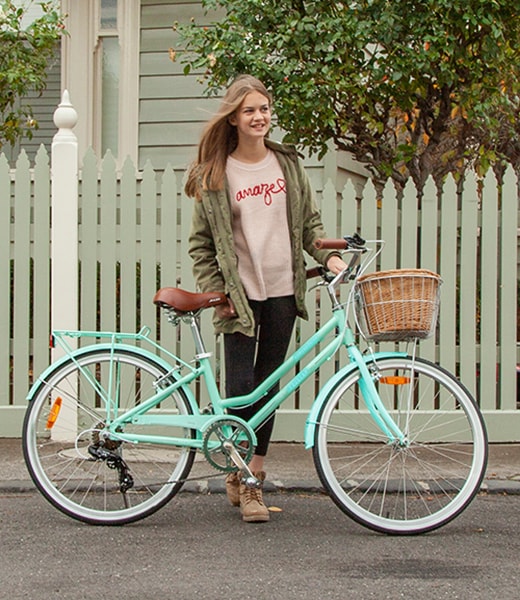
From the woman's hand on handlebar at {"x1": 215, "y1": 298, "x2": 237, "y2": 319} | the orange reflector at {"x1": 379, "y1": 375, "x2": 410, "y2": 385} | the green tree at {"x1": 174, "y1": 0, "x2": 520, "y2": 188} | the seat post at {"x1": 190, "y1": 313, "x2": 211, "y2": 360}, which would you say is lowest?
the orange reflector at {"x1": 379, "y1": 375, "x2": 410, "y2": 385}

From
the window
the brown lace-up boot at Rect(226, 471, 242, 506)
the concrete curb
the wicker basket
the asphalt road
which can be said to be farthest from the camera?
the window


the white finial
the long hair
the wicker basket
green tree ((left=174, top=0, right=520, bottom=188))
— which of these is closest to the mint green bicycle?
the wicker basket

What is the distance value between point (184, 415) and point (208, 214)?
0.87m

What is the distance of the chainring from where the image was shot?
13.3 ft

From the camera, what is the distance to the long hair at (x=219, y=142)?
413 centimetres

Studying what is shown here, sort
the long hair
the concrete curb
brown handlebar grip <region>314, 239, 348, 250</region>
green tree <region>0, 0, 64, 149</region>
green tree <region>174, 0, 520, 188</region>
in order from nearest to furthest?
brown handlebar grip <region>314, 239, 348, 250</region> → the long hair → the concrete curb → green tree <region>174, 0, 520, 188</region> → green tree <region>0, 0, 64, 149</region>

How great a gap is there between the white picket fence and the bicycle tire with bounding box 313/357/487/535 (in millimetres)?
340

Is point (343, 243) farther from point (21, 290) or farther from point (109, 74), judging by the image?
point (109, 74)

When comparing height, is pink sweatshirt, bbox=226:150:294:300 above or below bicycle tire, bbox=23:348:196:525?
above

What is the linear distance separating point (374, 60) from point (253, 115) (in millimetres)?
2607

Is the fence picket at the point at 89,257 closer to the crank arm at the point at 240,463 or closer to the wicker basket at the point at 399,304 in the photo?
the crank arm at the point at 240,463

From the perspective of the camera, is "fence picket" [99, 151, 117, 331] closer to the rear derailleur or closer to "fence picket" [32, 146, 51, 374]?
"fence picket" [32, 146, 51, 374]

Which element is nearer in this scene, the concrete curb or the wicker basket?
the wicker basket

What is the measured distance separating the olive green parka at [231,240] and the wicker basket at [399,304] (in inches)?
17.2
